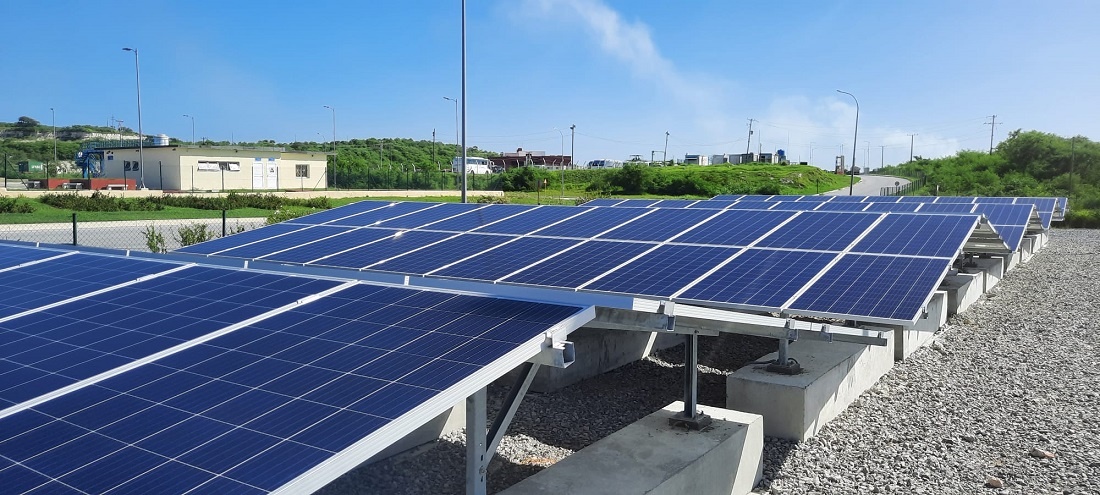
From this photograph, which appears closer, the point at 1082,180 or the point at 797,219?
the point at 797,219

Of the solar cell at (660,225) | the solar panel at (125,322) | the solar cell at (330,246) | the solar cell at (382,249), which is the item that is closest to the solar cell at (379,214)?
the solar cell at (330,246)

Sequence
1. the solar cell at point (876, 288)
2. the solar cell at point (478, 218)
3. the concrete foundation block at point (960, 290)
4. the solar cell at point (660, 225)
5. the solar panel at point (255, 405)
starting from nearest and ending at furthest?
the solar panel at point (255, 405)
the solar cell at point (876, 288)
the solar cell at point (660, 225)
the solar cell at point (478, 218)
the concrete foundation block at point (960, 290)

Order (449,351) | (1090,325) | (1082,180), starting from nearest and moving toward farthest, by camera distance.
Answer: (449,351)
(1090,325)
(1082,180)

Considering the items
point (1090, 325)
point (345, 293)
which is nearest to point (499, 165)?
point (1090, 325)

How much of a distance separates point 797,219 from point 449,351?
1075 cm

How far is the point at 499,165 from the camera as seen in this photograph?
14675 cm

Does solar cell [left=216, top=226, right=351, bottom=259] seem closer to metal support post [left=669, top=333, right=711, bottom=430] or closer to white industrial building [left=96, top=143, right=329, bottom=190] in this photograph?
metal support post [left=669, top=333, right=711, bottom=430]

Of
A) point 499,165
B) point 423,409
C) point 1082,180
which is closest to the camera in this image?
point 423,409

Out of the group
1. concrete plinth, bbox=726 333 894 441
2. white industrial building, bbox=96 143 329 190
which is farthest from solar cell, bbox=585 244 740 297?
white industrial building, bbox=96 143 329 190

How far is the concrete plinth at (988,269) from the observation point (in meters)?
21.6

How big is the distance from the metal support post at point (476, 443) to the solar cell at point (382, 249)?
5741 millimetres

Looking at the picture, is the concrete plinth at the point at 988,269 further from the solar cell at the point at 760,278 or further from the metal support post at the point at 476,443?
the metal support post at the point at 476,443

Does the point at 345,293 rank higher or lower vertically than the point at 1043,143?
lower

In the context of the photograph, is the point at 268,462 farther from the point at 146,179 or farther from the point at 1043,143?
the point at 1043,143
